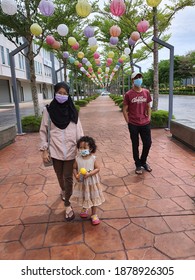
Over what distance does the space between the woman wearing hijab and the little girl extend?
0.14 meters

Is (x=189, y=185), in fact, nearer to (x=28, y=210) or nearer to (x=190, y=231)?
(x=190, y=231)

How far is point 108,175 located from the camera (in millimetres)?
4242

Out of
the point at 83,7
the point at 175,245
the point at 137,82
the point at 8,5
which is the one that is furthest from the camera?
the point at 83,7

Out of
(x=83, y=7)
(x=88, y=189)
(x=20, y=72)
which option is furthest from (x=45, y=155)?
(x=20, y=72)

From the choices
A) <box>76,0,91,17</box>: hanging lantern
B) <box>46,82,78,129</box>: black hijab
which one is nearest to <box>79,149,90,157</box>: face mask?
<box>46,82,78,129</box>: black hijab

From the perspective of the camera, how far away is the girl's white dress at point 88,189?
8.64ft

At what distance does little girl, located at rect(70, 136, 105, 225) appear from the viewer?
2.60 meters

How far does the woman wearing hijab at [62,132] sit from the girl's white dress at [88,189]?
0.56 ft

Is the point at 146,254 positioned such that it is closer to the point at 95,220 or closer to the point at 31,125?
the point at 95,220

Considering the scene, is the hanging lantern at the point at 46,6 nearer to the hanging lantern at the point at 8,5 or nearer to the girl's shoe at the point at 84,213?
the hanging lantern at the point at 8,5

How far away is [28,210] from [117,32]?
24.5ft

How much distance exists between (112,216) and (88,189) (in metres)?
0.54

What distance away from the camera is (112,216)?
9.50 feet
